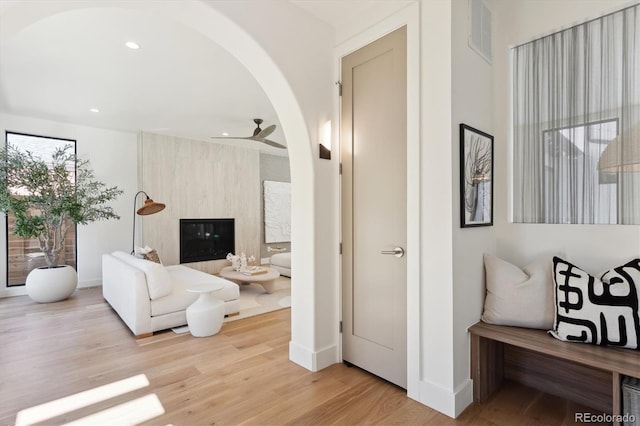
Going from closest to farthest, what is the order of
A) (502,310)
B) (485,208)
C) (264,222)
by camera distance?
(502,310) < (485,208) < (264,222)

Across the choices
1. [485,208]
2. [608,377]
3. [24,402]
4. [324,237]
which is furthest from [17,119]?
[608,377]

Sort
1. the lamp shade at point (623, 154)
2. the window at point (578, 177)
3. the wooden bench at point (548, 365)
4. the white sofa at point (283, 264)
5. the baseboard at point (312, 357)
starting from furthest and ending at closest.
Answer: the white sofa at point (283, 264) → the baseboard at point (312, 357) → the window at point (578, 177) → the lamp shade at point (623, 154) → the wooden bench at point (548, 365)

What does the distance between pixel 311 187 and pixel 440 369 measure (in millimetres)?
1565

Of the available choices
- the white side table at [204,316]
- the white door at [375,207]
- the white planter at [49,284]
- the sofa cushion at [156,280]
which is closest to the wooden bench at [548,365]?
the white door at [375,207]

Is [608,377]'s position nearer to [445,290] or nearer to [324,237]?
[445,290]

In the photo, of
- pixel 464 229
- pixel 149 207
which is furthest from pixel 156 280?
pixel 464 229

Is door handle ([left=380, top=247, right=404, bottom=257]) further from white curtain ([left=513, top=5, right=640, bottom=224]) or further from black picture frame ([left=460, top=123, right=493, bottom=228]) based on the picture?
white curtain ([left=513, top=5, right=640, bottom=224])

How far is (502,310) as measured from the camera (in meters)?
2.17

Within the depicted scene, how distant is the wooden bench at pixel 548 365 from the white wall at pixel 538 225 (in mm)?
559

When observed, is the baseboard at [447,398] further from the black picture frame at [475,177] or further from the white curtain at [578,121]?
the white curtain at [578,121]

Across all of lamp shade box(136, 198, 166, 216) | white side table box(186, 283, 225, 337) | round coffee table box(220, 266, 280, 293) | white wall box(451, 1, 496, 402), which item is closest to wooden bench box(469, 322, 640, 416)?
white wall box(451, 1, 496, 402)

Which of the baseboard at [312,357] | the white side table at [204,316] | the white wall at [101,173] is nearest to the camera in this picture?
the baseboard at [312,357]

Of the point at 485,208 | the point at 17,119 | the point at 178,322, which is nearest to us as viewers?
the point at 485,208

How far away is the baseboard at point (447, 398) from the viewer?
1985 mm
